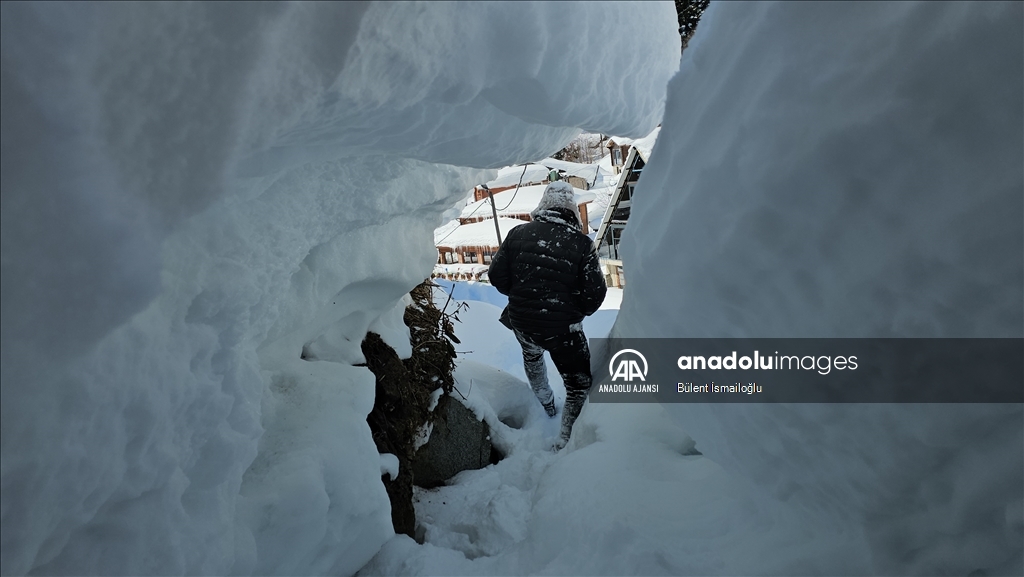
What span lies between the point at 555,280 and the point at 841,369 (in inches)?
64.6

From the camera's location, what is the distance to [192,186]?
0.90 m

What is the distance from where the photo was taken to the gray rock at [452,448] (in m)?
2.85

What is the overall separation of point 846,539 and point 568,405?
1.73 m

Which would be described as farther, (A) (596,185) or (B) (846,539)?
(A) (596,185)

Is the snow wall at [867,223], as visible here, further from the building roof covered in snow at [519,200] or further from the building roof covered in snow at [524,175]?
the building roof covered in snow at [519,200]

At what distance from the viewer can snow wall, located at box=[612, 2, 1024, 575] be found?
74 centimetres

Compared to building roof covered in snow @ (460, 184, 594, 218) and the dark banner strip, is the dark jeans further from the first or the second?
building roof covered in snow @ (460, 184, 594, 218)

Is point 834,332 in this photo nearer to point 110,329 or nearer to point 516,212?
point 110,329

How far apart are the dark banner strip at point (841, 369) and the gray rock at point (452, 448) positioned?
160cm

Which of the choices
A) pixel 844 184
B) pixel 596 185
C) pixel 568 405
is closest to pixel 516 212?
pixel 596 185

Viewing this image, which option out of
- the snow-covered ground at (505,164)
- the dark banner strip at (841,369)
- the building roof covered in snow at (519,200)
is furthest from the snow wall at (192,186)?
the building roof covered in snow at (519,200)

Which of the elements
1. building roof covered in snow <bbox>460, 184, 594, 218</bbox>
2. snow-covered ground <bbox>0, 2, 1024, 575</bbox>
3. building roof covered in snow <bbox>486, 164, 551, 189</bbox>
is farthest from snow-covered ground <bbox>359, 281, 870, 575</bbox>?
building roof covered in snow <bbox>460, 184, 594, 218</bbox>

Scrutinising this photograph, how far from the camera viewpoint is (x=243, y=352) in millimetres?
1467

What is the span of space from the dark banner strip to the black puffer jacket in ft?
3.16
